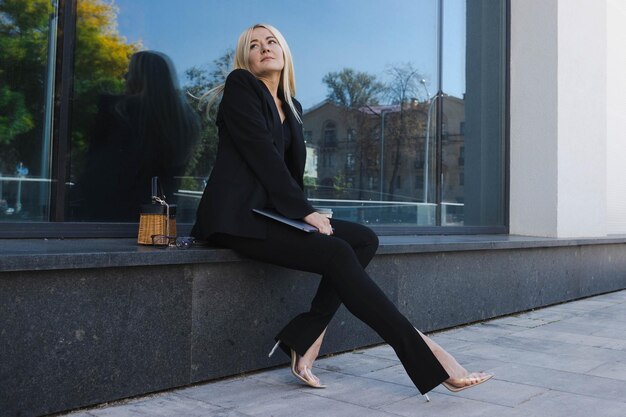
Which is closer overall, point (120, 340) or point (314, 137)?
point (120, 340)

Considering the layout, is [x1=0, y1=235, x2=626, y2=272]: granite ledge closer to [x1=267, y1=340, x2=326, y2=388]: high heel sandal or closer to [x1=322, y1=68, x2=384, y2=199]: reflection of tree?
[x1=267, y1=340, x2=326, y2=388]: high heel sandal

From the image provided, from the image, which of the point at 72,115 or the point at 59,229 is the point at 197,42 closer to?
the point at 72,115

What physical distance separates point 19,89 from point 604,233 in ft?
21.8

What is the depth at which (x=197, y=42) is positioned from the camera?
5508mm

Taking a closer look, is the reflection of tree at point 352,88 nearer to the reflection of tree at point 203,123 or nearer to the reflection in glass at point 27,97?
the reflection of tree at point 203,123

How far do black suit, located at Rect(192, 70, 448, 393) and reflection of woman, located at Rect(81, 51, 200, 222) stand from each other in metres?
1.21

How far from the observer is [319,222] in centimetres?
335

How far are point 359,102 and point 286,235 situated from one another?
3.83 meters

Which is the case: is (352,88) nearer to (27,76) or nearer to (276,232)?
(27,76)

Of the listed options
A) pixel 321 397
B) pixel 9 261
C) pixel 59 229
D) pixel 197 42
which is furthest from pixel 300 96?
pixel 9 261

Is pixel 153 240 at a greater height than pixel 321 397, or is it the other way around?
pixel 153 240

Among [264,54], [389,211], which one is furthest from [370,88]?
[264,54]

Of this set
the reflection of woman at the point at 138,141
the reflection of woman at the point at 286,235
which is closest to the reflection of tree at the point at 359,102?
the reflection of woman at the point at 138,141

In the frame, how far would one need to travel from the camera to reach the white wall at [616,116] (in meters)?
10.3
